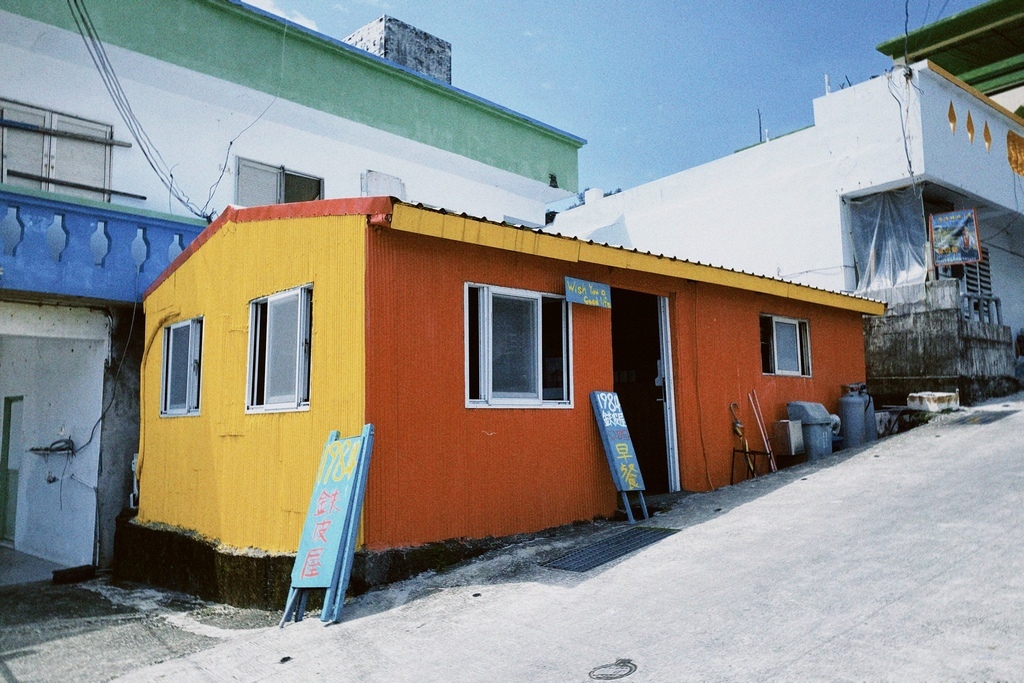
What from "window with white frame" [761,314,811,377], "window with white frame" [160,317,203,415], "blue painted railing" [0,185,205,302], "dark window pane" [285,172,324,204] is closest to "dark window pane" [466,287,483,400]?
"window with white frame" [160,317,203,415]

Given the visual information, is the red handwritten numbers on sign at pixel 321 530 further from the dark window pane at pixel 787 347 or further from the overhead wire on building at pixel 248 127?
the dark window pane at pixel 787 347

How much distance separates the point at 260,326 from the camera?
297 inches

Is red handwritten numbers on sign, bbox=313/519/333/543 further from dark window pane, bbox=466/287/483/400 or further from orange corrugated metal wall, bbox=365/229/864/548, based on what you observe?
dark window pane, bbox=466/287/483/400

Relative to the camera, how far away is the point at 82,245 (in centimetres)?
955

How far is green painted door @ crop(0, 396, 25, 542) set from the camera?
13062 millimetres

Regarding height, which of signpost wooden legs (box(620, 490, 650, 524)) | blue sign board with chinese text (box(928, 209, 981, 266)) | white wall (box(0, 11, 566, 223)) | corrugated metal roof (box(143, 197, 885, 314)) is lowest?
signpost wooden legs (box(620, 490, 650, 524))

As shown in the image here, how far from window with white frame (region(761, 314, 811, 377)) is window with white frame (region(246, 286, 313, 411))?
23.2 feet

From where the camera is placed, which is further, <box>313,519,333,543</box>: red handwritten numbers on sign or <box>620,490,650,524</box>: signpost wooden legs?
<box>620,490,650,524</box>: signpost wooden legs

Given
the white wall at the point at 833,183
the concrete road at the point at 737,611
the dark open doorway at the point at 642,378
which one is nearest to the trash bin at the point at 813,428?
the dark open doorway at the point at 642,378

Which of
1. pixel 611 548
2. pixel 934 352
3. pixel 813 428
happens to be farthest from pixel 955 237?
pixel 611 548

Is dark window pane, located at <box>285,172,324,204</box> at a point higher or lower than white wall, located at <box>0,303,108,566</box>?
higher

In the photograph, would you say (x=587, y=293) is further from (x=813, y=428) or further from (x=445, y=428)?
(x=813, y=428)

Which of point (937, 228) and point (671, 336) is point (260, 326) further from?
point (937, 228)

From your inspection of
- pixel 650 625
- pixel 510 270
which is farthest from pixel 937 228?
pixel 650 625
